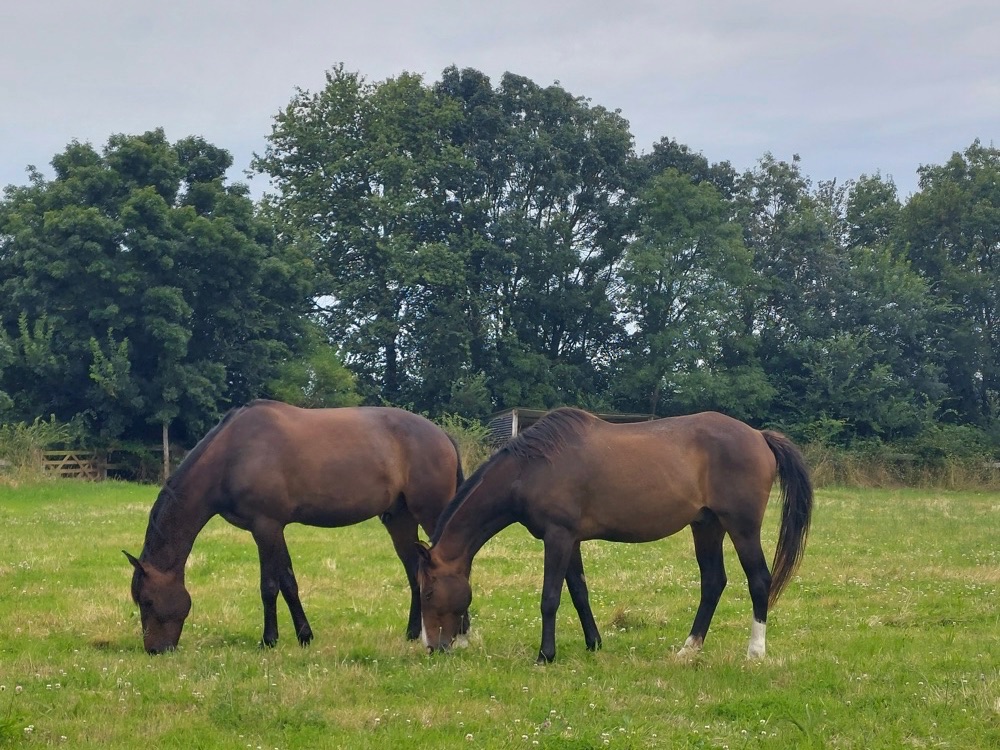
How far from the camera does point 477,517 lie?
8828mm

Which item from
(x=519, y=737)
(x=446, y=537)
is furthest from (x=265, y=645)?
(x=519, y=737)

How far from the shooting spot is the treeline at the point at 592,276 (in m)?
46.7

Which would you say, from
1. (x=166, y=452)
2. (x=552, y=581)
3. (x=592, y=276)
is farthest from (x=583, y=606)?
(x=592, y=276)

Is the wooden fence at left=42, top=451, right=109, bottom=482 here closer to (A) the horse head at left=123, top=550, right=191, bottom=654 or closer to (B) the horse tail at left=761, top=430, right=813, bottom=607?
(A) the horse head at left=123, top=550, right=191, bottom=654

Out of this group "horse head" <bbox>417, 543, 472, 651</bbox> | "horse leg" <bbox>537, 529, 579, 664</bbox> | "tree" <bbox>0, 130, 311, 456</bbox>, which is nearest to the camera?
"horse leg" <bbox>537, 529, 579, 664</bbox>

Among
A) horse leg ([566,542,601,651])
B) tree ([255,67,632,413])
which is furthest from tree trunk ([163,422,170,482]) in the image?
horse leg ([566,542,601,651])

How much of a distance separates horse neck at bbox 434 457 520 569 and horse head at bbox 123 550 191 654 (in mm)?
2238

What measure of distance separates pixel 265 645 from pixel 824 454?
3458 centimetres

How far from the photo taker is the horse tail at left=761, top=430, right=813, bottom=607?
29.5 feet

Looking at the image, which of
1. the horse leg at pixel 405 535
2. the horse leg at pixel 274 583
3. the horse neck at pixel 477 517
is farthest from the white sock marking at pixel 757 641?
the horse leg at pixel 274 583

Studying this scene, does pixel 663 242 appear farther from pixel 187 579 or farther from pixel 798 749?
pixel 798 749

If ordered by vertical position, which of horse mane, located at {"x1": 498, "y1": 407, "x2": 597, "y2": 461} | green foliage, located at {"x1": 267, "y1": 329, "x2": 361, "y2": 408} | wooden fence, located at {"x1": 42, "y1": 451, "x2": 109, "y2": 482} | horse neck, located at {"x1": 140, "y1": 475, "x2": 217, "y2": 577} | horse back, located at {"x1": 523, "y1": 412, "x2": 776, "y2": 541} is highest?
green foliage, located at {"x1": 267, "y1": 329, "x2": 361, "y2": 408}

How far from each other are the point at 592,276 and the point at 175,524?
143 feet

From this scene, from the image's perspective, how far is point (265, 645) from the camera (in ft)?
29.3
